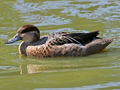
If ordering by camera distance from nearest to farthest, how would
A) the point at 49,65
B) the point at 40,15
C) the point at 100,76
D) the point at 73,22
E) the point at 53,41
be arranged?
1. the point at 100,76
2. the point at 49,65
3. the point at 53,41
4. the point at 73,22
5. the point at 40,15

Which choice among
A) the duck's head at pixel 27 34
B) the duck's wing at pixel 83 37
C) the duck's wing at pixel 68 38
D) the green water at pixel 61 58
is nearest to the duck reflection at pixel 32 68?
the green water at pixel 61 58

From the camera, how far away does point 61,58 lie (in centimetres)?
880

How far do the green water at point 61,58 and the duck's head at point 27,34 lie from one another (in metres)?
0.55

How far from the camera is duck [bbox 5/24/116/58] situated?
8.84 metres

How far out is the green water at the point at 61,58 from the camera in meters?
6.30

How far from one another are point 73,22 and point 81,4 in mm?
2219

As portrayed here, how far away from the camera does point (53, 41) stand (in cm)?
884

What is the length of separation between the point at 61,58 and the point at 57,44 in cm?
44

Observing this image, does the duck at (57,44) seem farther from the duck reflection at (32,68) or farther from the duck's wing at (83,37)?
the duck reflection at (32,68)

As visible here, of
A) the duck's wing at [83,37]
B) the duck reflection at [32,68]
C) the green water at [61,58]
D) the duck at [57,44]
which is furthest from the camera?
the duck's wing at [83,37]

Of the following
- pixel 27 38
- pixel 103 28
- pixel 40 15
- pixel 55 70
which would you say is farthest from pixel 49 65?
pixel 40 15

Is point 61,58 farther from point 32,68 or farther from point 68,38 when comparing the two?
point 32,68

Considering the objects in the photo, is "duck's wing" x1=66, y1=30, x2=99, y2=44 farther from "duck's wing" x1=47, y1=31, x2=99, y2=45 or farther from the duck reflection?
the duck reflection

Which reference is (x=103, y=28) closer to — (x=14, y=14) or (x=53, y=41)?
(x=53, y=41)
